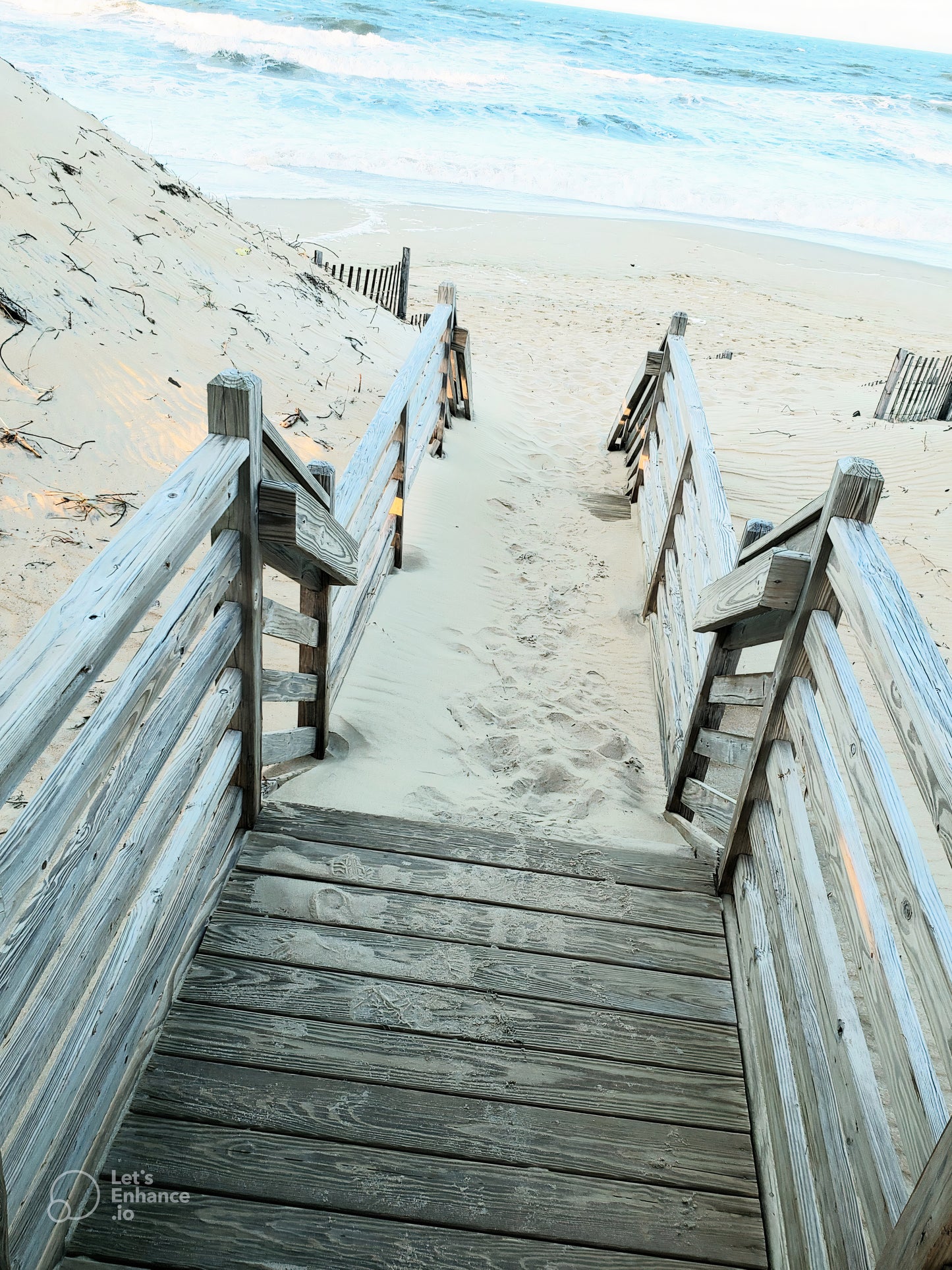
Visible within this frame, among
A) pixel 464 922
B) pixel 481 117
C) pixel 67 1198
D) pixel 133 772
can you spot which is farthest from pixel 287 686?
pixel 481 117

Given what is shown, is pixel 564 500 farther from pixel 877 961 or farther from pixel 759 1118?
pixel 877 961

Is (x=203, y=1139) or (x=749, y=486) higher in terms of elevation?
(x=203, y=1139)

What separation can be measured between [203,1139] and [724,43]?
275ft

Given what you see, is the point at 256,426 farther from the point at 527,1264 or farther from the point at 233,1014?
the point at 527,1264

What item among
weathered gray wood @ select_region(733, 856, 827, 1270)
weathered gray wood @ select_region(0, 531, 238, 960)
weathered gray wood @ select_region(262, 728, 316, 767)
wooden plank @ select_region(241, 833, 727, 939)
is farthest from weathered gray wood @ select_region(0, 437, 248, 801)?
weathered gray wood @ select_region(733, 856, 827, 1270)

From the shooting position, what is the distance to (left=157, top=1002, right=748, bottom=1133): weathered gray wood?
2320mm

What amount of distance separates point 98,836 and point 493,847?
162 cm


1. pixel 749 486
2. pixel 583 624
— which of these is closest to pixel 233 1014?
pixel 583 624

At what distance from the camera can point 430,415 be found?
703cm

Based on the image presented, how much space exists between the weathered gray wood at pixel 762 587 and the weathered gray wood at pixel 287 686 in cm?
150

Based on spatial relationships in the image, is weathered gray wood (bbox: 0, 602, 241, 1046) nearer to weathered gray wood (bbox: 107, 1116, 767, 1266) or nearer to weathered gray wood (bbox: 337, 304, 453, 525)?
weathered gray wood (bbox: 107, 1116, 767, 1266)

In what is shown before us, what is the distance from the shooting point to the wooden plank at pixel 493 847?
3105 mm

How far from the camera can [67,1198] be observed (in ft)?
6.25

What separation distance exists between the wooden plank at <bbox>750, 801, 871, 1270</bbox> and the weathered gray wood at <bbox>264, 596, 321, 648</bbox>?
168 centimetres
